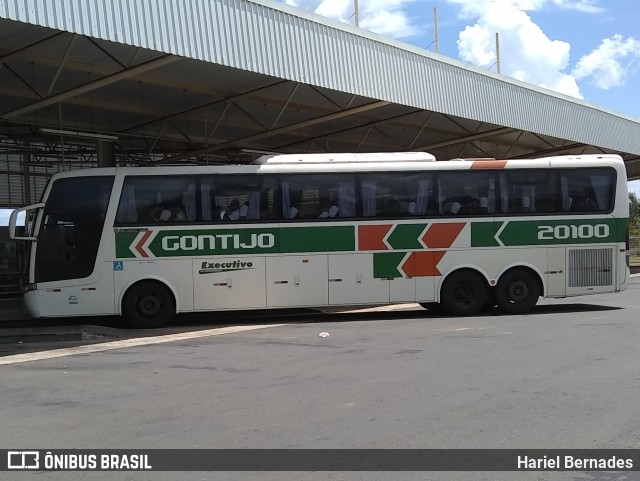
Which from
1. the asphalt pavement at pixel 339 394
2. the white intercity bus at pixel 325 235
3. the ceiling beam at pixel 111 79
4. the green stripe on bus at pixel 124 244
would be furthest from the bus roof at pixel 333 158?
the asphalt pavement at pixel 339 394

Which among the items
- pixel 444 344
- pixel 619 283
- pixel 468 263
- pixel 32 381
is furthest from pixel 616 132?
pixel 32 381

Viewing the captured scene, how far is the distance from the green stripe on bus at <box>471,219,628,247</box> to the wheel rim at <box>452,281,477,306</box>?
0.96 meters

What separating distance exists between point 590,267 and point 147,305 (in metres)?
10.2

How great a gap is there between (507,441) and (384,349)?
192 inches

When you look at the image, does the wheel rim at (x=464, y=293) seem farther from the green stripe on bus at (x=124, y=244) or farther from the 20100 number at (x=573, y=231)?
the green stripe on bus at (x=124, y=244)

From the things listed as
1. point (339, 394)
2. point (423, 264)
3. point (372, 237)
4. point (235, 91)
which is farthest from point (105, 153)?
point (339, 394)

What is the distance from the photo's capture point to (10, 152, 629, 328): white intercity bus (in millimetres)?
13531

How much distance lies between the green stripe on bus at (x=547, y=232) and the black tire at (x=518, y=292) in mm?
737

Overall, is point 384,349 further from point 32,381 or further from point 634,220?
point 634,220

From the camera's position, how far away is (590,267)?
1517 centimetres

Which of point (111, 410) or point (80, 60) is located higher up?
point (80, 60)

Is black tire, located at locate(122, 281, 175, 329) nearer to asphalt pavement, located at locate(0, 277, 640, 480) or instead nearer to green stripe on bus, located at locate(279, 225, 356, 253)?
asphalt pavement, located at locate(0, 277, 640, 480)

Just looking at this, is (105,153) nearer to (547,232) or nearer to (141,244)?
(141,244)

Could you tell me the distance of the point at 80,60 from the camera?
48.3 ft
